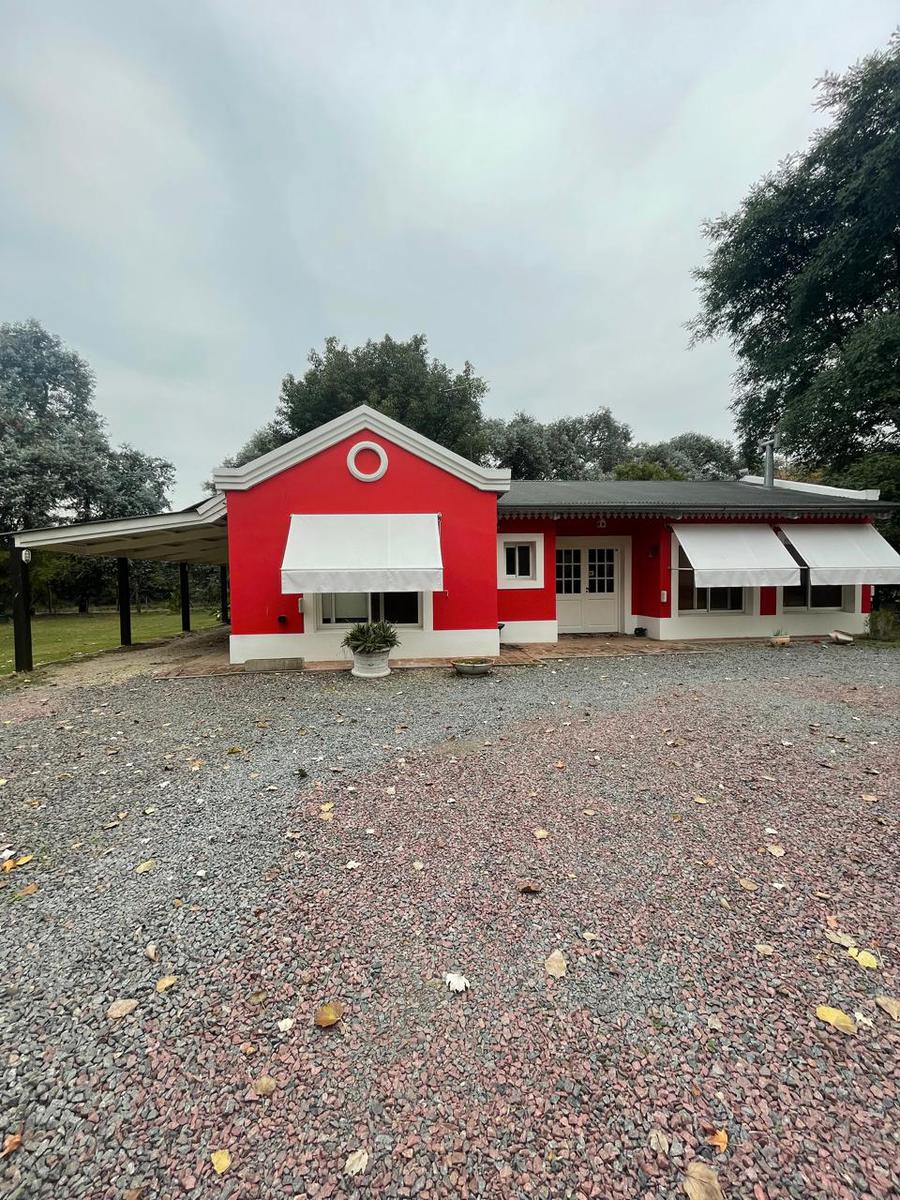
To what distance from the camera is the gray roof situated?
1295 centimetres

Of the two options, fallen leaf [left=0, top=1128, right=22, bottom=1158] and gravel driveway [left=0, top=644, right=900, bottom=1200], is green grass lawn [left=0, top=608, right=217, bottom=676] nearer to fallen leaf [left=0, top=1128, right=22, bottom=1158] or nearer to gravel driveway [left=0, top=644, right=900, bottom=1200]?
gravel driveway [left=0, top=644, right=900, bottom=1200]

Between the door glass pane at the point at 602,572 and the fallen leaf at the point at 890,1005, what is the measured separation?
525 inches

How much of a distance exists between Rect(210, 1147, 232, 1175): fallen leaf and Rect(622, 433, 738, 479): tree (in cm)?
4684

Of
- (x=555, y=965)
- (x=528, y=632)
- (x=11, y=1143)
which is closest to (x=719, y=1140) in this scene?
(x=555, y=965)

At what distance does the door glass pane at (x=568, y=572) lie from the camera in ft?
49.8

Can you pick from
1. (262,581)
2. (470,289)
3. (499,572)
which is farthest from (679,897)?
(470,289)

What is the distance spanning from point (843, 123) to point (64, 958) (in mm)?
32594

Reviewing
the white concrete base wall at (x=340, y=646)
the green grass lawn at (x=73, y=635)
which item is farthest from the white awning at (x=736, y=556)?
the green grass lawn at (x=73, y=635)

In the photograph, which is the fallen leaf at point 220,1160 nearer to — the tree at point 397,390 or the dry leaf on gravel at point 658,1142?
the dry leaf on gravel at point 658,1142

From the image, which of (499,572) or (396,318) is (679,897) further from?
(396,318)

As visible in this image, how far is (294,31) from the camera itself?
38.4 feet

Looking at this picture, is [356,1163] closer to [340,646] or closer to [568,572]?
[340,646]

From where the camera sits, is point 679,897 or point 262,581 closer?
point 679,897

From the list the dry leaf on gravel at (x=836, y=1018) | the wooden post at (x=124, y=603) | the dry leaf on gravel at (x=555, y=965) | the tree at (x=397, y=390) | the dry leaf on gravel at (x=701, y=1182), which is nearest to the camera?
the dry leaf on gravel at (x=701, y=1182)
